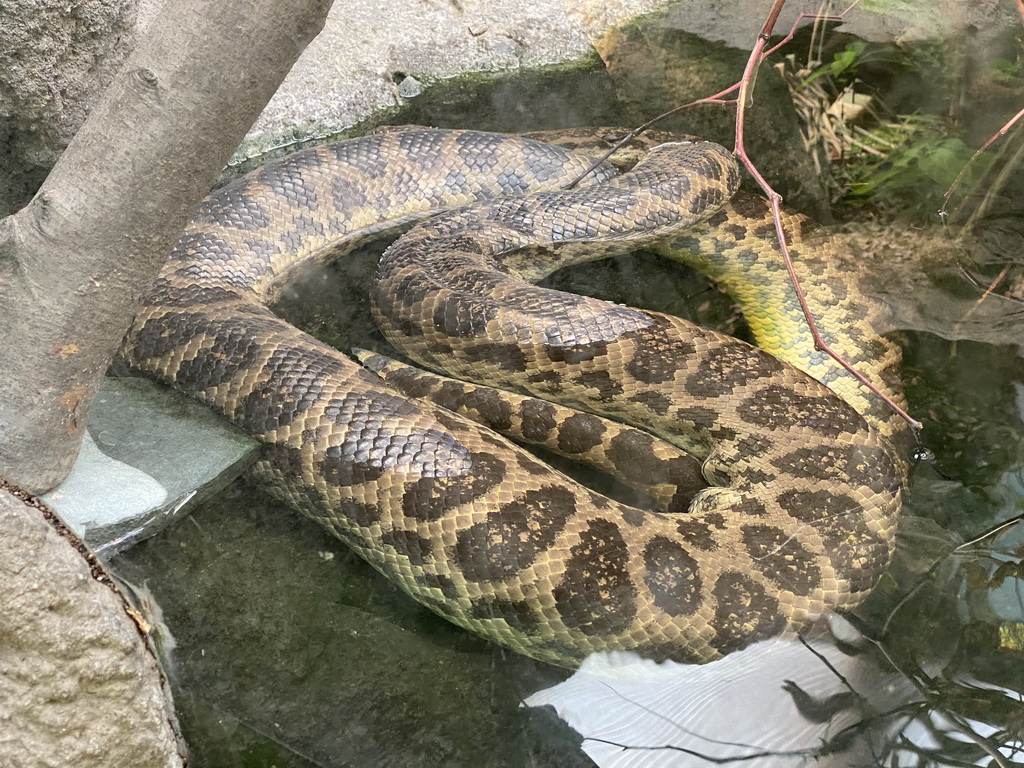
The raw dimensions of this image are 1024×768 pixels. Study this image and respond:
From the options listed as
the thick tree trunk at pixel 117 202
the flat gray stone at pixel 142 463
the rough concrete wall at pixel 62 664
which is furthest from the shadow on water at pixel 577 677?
the thick tree trunk at pixel 117 202

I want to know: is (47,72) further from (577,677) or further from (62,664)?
(577,677)

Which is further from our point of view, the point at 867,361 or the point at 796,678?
the point at 867,361

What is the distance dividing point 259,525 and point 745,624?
5.28 feet

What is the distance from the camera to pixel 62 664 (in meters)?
1.82

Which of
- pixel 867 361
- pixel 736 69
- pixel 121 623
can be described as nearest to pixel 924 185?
pixel 867 361

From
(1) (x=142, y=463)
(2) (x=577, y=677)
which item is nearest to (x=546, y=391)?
Result: (2) (x=577, y=677)

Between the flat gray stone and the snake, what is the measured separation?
92 mm

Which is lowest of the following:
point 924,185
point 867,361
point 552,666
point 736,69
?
point 552,666

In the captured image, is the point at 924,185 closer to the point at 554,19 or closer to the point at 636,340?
the point at 636,340

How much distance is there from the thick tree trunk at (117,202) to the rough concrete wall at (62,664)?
0.51m

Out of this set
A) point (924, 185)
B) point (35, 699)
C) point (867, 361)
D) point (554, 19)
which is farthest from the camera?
point (554, 19)

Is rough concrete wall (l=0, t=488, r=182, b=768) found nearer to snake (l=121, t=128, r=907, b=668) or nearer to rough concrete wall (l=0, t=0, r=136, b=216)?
snake (l=121, t=128, r=907, b=668)

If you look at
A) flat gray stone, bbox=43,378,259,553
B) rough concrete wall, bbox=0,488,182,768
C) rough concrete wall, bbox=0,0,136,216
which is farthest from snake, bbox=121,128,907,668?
rough concrete wall, bbox=0,488,182,768

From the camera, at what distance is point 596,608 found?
8.24 feet
